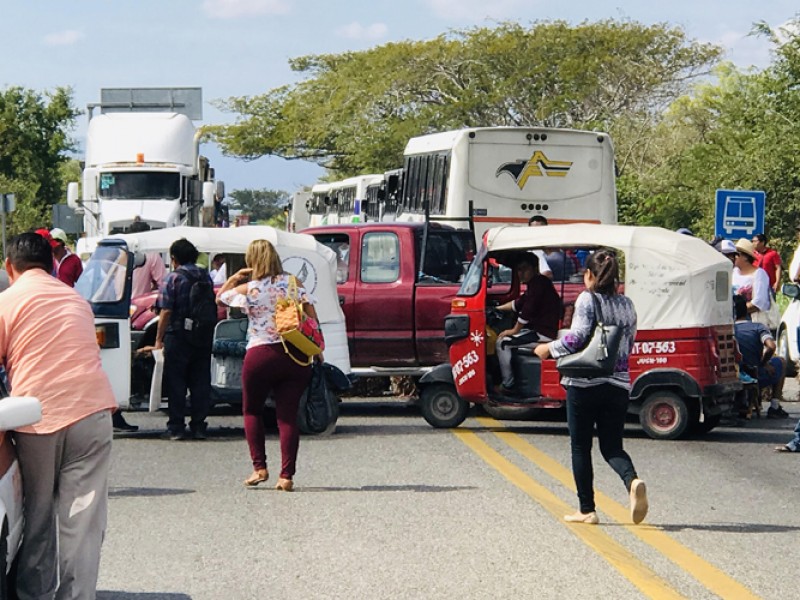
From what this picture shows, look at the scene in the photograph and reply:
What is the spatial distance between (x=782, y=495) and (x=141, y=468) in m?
4.70

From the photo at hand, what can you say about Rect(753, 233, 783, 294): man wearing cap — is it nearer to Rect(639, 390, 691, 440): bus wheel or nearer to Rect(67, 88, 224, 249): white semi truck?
Rect(639, 390, 691, 440): bus wheel

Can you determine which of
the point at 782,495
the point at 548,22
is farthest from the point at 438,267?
the point at 548,22

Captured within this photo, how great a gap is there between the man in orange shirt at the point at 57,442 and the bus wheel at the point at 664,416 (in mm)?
8580

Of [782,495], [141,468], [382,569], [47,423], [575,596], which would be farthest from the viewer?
[141,468]

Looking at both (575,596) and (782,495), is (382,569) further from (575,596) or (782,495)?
(782,495)

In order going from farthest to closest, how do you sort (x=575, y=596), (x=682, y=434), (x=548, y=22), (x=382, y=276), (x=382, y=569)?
(x=548, y=22) → (x=382, y=276) → (x=682, y=434) → (x=382, y=569) → (x=575, y=596)

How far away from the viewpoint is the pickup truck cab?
17.0m

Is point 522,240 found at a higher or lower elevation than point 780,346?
higher

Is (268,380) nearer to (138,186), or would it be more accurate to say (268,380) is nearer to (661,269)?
(661,269)

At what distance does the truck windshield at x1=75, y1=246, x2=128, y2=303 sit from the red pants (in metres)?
3.37

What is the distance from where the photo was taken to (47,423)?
6.86 metres

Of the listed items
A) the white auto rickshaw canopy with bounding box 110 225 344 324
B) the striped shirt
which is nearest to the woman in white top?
the white auto rickshaw canopy with bounding box 110 225 344 324

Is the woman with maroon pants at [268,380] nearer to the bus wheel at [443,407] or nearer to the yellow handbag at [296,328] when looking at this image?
the yellow handbag at [296,328]

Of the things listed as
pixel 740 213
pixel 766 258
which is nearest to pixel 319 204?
pixel 740 213
